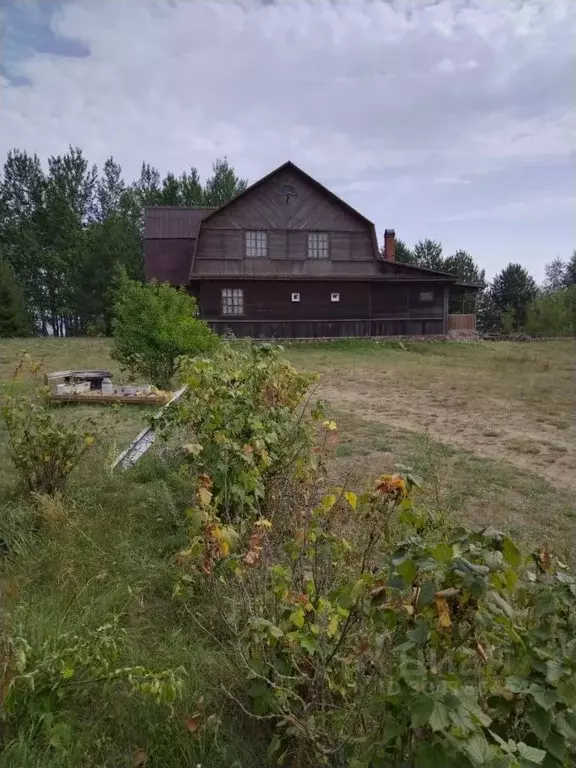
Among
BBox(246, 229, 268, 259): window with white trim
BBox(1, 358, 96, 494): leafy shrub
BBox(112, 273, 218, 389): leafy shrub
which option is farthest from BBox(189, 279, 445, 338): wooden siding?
BBox(1, 358, 96, 494): leafy shrub

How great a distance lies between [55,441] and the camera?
13.3 ft

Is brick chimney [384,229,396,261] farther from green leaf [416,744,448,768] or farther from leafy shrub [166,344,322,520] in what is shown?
green leaf [416,744,448,768]

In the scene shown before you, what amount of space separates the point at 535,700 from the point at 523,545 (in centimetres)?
281

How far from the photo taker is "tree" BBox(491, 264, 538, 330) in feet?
148

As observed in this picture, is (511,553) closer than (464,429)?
Yes

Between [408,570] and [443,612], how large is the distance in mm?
127

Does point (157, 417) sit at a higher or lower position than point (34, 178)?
lower

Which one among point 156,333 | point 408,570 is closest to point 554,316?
point 156,333

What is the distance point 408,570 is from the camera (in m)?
1.42

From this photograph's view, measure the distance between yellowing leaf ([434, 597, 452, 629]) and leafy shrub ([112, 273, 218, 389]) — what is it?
28.0 feet

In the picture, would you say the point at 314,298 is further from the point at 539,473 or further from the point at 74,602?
the point at 74,602

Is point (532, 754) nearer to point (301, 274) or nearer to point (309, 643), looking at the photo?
point (309, 643)

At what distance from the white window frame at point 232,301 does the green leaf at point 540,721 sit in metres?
23.1

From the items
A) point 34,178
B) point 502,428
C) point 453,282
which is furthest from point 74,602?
point 34,178
